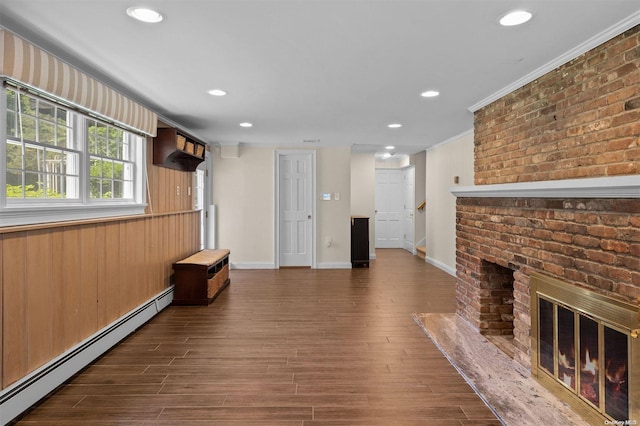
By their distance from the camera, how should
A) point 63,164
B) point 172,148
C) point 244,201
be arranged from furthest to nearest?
point 244,201 < point 172,148 < point 63,164

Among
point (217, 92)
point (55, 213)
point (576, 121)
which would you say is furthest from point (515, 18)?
point (55, 213)

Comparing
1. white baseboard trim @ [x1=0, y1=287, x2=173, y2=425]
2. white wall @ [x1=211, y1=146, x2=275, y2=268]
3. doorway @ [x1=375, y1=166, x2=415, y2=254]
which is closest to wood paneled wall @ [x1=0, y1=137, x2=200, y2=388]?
white baseboard trim @ [x1=0, y1=287, x2=173, y2=425]

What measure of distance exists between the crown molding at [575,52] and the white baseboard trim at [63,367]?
13.1ft

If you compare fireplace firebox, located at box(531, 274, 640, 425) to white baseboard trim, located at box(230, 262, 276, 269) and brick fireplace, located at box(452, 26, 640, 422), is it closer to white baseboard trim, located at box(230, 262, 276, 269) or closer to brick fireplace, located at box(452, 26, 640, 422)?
brick fireplace, located at box(452, 26, 640, 422)

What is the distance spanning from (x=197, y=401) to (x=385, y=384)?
1233 millimetres

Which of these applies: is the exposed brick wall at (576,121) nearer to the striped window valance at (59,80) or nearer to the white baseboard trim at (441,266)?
the white baseboard trim at (441,266)

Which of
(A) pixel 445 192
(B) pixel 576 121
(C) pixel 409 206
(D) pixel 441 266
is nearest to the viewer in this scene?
(B) pixel 576 121

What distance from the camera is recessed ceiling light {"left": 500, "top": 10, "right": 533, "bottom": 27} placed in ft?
6.68

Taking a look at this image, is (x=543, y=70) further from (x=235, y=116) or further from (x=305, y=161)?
(x=305, y=161)

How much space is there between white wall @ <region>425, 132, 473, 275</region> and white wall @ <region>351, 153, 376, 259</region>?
126 cm

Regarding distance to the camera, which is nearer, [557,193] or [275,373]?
[557,193]

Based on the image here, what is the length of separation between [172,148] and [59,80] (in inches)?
68.9

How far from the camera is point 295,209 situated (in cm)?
705

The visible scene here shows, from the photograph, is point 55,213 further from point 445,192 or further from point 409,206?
point 409,206
